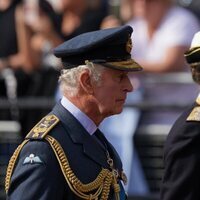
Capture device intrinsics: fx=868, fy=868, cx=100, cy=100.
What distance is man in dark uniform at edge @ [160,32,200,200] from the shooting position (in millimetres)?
4094

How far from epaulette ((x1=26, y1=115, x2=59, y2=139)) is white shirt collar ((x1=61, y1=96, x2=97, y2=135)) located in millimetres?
72

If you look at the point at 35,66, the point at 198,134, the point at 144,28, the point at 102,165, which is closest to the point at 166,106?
the point at 144,28

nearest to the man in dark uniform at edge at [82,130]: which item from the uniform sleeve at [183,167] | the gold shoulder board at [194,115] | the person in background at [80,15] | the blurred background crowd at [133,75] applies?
the uniform sleeve at [183,167]

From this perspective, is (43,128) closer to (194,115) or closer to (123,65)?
(123,65)

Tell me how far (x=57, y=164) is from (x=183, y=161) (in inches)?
32.8

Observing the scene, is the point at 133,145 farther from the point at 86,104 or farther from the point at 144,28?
the point at 86,104

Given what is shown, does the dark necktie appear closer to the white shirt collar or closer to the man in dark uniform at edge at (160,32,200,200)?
the white shirt collar

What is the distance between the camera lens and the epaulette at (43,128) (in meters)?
3.59

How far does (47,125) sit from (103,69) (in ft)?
1.13

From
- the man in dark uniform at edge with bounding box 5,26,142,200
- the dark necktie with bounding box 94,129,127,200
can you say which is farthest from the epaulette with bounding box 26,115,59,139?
the dark necktie with bounding box 94,129,127,200

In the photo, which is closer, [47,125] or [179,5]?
[47,125]

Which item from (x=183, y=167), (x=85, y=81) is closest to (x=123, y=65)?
(x=85, y=81)

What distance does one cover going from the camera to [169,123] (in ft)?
25.1

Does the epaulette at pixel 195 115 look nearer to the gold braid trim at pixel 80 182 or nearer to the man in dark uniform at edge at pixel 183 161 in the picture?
the man in dark uniform at edge at pixel 183 161
